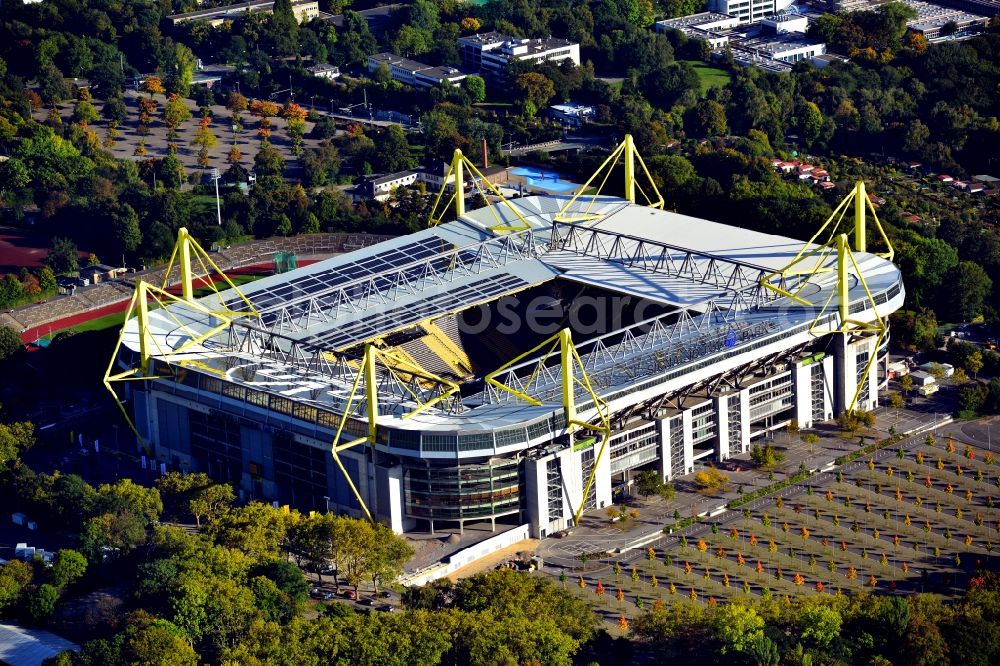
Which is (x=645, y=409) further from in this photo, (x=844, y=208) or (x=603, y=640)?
(x=844, y=208)

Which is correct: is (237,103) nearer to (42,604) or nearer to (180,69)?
(180,69)

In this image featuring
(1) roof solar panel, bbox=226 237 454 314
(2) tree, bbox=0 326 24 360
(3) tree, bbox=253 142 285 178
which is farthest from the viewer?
(3) tree, bbox=253 142 285 178

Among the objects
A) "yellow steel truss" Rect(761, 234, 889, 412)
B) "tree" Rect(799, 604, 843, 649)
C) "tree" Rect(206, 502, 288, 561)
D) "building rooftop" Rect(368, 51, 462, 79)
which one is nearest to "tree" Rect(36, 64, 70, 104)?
"building rooftop" Rect(368, 51, 462, 79)

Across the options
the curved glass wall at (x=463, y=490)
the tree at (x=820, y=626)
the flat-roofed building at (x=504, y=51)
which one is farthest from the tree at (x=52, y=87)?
the tree at (x=820, y=626)

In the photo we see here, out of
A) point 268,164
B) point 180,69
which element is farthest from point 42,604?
point 180,69

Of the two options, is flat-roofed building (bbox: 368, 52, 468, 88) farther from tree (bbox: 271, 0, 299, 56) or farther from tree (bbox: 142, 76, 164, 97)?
tree (bbox: 142, 76, 164, 97)
